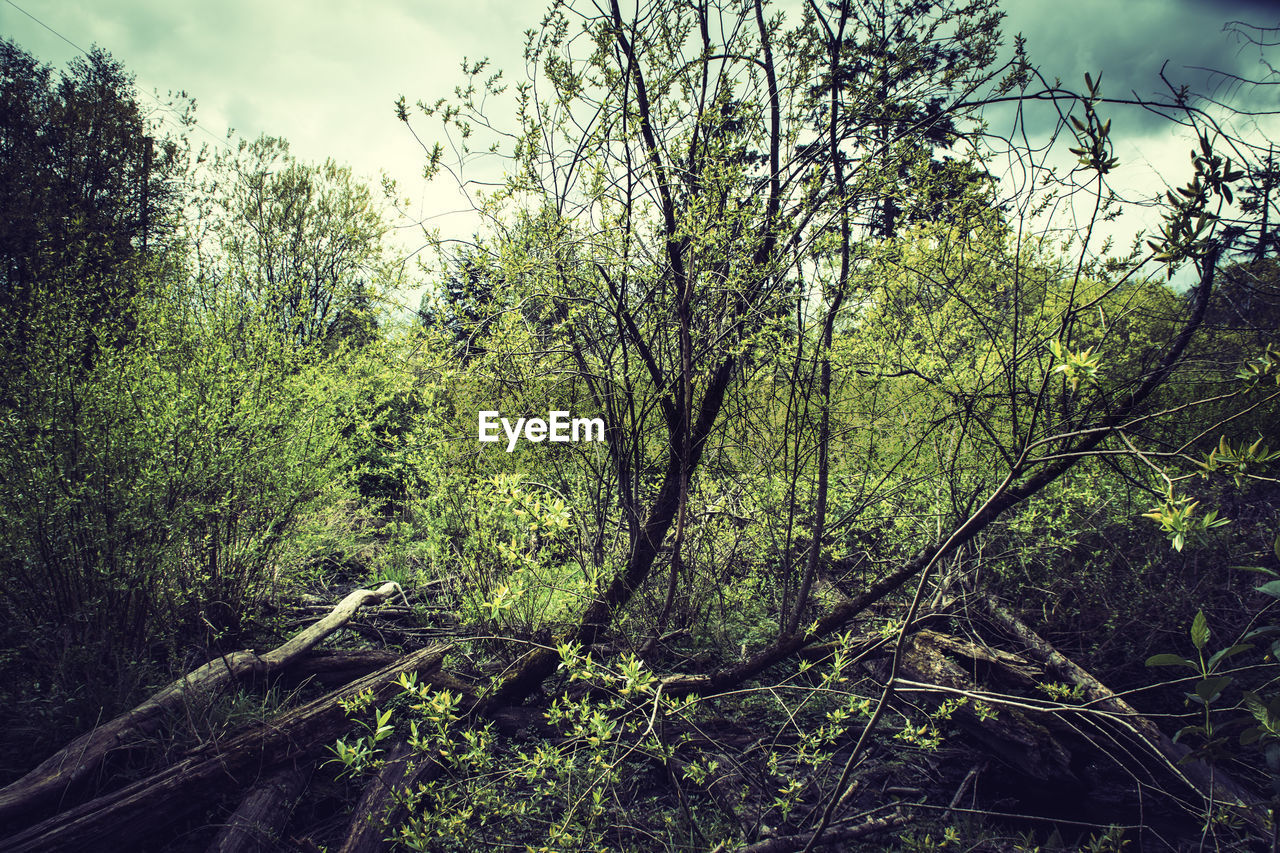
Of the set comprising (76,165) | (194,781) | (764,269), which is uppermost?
(76,165)

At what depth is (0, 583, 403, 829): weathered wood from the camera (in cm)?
213

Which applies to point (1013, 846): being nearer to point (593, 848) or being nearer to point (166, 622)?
point (593, 848)

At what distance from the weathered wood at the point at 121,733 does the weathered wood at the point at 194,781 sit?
0.17 m

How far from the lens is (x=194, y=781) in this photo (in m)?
2.29

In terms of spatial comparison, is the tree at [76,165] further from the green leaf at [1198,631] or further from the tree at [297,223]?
the green leaf at [1198,631]

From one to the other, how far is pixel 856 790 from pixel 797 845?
48 centimetres

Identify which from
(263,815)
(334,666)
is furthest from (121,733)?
(334,666)

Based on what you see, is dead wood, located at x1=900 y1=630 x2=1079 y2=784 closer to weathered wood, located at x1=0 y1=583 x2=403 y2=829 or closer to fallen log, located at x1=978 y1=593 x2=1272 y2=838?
fallen log, located at x1=978 y1=593 x2=1272 y2=838

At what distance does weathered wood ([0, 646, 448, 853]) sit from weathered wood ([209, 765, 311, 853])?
76 millimetres

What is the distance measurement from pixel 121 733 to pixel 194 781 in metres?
0.50

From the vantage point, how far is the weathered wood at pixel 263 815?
217cm

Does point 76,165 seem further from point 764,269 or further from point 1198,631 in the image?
point 1198,631

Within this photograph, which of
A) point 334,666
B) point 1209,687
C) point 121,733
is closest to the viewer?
point 1209,687

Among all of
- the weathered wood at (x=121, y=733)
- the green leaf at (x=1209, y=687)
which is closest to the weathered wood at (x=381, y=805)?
the weathered wood at (x=121, y=733)
